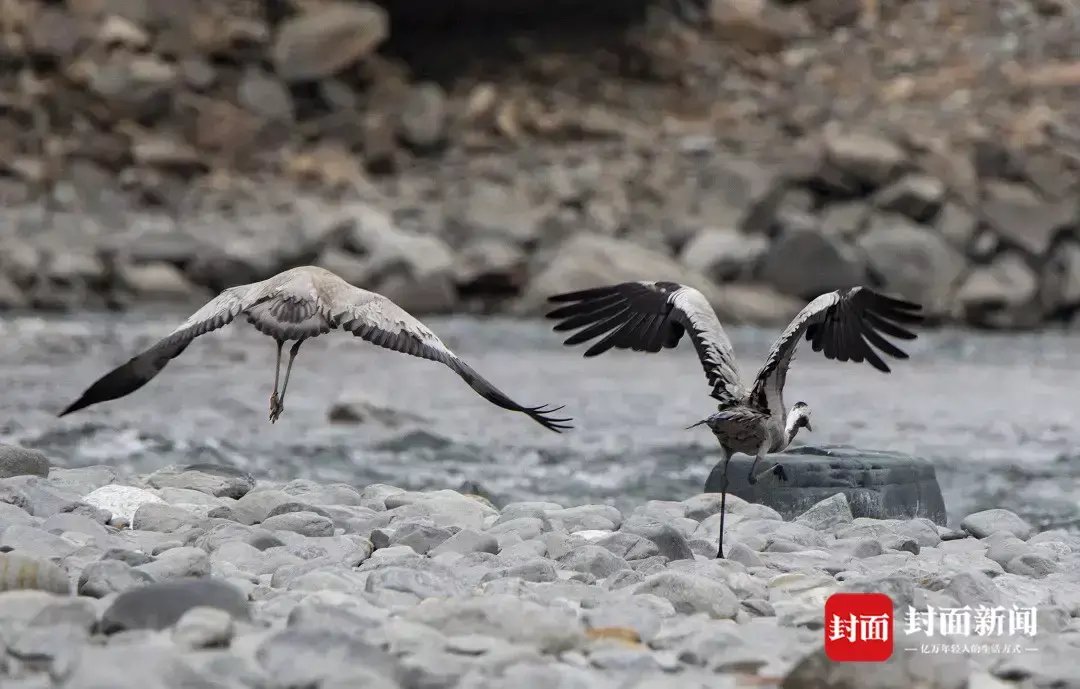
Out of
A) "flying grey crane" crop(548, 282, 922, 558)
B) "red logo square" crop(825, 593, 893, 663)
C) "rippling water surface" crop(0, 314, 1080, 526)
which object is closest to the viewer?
"red logo square" crop(825, 593, 893, 663)

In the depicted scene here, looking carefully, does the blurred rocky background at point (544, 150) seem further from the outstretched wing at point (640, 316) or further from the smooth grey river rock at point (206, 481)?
the outstretched wing at point (640, 316)

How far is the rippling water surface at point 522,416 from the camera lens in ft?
28.2

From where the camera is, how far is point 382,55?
3350 cm

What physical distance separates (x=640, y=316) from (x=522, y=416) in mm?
5831

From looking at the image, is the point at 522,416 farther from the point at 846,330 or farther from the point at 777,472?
the point at 846,330

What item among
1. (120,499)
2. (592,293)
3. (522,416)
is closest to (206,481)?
(120,499)

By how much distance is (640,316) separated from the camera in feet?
19.1

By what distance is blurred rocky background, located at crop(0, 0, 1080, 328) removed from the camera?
2161 centimetres

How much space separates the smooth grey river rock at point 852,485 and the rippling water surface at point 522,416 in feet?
2.97

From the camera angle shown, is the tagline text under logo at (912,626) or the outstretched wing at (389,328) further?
the outstretched wing at (389,328)

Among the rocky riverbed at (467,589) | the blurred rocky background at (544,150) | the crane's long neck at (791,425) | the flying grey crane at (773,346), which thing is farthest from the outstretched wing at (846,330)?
the blurred rocky background at (544,150)

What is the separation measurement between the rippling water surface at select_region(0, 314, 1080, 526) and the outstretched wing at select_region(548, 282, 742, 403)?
1952 millimetres

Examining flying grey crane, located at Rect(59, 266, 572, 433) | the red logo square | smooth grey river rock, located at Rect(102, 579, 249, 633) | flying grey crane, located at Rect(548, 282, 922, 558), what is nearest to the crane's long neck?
flying grey crane, located at Rect(548, 282, 922, 558)

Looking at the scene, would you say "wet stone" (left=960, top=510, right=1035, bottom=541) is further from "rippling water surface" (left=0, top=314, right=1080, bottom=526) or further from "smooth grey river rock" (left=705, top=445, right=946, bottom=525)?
"rippling water surface" (left=0, top=314, right=1080, bottom=526)
